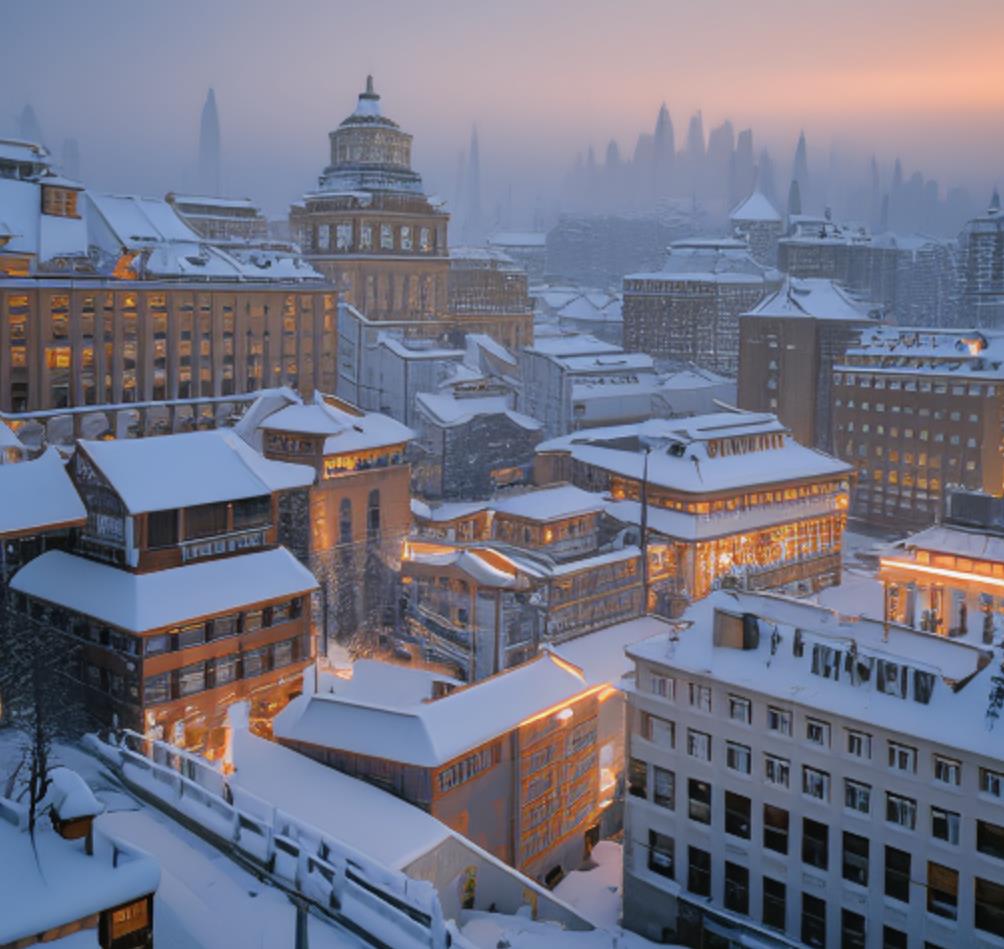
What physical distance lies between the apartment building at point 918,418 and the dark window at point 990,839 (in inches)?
2645

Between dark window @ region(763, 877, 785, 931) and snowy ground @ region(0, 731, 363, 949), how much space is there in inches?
704

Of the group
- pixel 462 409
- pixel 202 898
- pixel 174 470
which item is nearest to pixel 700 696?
pixel 202 898

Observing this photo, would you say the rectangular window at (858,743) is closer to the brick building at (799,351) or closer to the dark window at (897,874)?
the dark window at (897,874)

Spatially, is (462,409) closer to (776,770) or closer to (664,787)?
(664,787)

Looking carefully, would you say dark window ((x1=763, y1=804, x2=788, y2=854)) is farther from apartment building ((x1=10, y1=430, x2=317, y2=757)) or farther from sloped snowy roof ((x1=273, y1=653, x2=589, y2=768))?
apartment building ((x1=10, y1=430, x2=317, y2=757))

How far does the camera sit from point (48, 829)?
18.6 meters

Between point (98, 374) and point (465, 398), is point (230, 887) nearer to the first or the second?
point (98, 374)

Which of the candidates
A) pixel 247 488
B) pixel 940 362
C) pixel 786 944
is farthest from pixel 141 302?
pixel 940 362

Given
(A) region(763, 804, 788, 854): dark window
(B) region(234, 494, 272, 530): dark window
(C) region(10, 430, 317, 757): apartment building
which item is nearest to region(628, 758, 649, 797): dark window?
(A) region(763, 804, 788, 854): dark window

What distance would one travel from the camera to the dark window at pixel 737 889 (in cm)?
3528

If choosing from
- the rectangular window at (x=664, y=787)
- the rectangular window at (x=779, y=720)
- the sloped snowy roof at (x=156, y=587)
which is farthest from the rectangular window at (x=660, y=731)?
the sloped snowy roof at (x=156, y=587)

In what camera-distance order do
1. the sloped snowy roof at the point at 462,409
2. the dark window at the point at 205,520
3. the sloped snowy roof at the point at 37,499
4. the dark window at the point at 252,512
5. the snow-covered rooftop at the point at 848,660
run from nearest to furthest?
the snow-covered rooftop at the point at 848,660, the sloped snowy roof at the point at 37,499, the dark window at the point at 205,520, the dark window at the point at 252,512, the sloped snowy roof at the point at 462,409

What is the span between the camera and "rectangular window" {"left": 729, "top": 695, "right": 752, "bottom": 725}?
35344 millimetres

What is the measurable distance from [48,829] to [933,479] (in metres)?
88.2
